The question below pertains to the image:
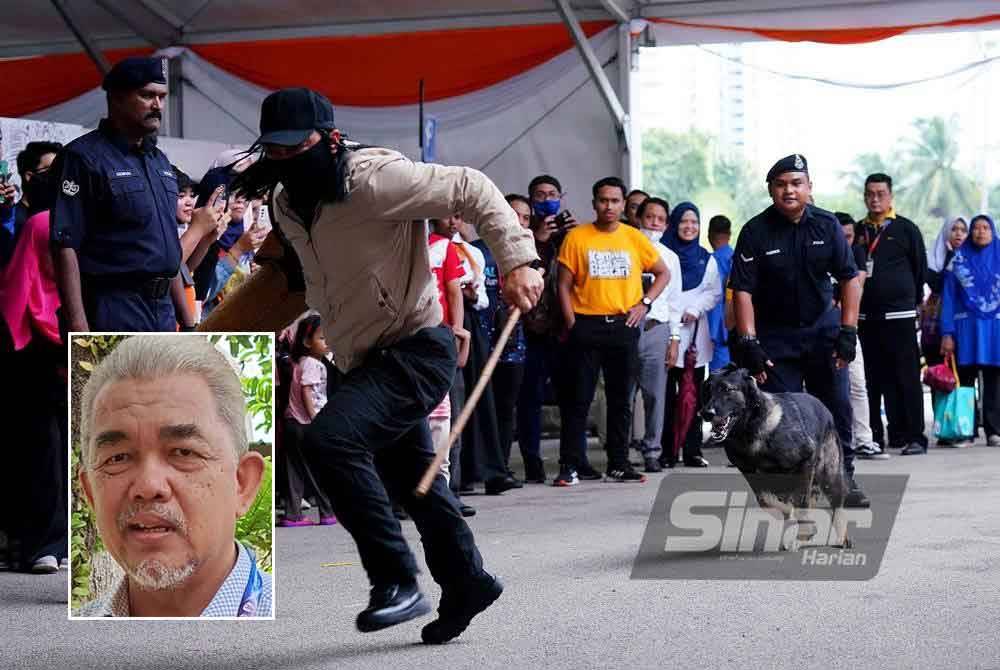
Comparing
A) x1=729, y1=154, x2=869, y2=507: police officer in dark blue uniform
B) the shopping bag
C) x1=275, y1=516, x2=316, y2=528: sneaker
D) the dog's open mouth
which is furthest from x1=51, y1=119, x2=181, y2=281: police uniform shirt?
the shopping bag

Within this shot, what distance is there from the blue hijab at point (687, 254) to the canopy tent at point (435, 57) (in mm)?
2173

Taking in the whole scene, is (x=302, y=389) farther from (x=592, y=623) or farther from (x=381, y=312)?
(x=381, y=312)

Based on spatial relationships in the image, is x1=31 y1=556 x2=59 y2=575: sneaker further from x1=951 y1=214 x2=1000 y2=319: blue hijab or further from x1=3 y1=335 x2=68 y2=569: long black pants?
x1=951 y1=214 x2=1000 y2=319: blue hijab

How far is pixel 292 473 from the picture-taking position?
1017cm

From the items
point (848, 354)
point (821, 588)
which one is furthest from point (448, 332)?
point (848, 354)

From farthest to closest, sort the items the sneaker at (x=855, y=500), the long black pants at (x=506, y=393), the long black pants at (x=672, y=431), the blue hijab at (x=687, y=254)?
1. the blue hijab at (x=687, y=254)
2. the long black pants at (x=672, y=431)
3. the long black pants at (x=506, y=393)
4. the sneaker at (x=855, y=500)

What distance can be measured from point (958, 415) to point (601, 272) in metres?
4.81

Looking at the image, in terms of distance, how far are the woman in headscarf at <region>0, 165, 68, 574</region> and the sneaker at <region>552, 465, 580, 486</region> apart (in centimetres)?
477

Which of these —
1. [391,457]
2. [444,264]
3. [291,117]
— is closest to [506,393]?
[444,264]

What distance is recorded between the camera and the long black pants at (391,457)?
5.51m

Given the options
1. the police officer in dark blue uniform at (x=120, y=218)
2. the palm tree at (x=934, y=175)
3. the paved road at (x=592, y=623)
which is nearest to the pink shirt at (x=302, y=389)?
the paved road at (x=592, y=623)

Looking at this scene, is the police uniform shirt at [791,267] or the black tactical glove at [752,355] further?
the police uniform shirt at [791,267]

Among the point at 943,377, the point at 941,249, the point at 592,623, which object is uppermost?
the point at 941,249

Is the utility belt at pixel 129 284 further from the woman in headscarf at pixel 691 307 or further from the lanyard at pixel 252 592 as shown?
the woman in headscarf at pixel 691 307
